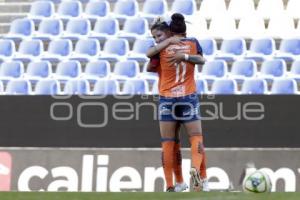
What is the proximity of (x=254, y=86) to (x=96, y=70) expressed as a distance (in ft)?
8.85

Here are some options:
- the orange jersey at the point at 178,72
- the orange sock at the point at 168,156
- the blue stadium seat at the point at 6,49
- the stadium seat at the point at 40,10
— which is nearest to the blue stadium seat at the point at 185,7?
the stadium seat at the point at 40,10

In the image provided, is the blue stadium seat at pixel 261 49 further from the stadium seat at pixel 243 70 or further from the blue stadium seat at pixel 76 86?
the blue stadium seat at pixel 76 86

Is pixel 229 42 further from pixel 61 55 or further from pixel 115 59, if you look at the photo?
pixel 61 55

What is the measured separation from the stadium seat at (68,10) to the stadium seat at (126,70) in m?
1.89

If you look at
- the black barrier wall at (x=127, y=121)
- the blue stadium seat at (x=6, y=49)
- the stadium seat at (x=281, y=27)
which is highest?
the stadium seat at (x=281, y=27)

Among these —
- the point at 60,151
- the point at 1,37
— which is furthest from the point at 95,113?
the point at 1,37

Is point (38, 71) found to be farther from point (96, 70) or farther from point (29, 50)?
point (96, 70)

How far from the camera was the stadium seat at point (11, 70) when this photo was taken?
15.2 metres

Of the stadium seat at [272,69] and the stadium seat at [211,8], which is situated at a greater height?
the stadium seat at [211,8]

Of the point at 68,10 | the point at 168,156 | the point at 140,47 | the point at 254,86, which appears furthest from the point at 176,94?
the point at 68,10

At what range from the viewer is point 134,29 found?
50.6ft

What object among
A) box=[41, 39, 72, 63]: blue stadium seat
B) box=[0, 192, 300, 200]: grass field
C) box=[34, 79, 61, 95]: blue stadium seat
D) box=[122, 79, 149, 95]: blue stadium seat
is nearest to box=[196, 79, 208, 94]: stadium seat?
box=[122, 79, 149, 95]: blue stadium seat

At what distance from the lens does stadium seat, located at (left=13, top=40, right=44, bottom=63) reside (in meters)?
15.6

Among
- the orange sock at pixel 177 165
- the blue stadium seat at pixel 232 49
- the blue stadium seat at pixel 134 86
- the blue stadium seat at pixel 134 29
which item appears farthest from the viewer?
the blue stadium seat at pixel 134 29
